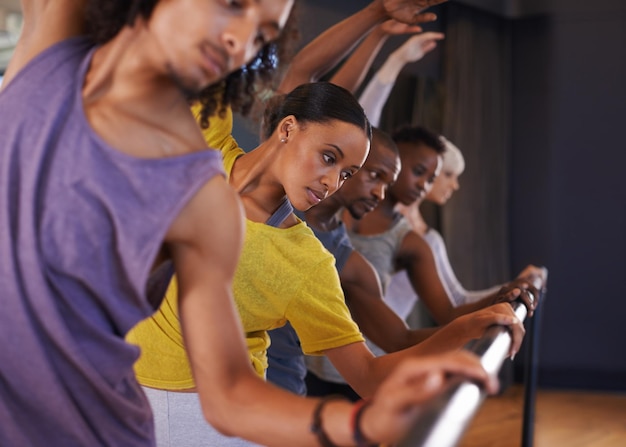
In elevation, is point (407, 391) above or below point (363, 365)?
above

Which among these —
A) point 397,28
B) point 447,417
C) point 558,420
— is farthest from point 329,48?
point 558,420

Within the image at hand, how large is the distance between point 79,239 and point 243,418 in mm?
287

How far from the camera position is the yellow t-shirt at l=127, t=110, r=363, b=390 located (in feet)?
5.65

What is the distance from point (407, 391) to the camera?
96cm

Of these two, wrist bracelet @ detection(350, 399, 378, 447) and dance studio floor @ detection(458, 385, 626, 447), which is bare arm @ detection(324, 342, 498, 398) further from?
dance studio floor @ detection(458, 385, 626, 447)

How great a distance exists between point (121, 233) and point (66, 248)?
63 millimetres

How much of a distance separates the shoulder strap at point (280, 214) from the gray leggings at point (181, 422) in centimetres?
37

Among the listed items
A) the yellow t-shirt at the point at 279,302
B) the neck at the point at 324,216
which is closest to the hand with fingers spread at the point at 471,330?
the yellow t-shirt at the point at 279,302

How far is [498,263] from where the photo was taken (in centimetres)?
705

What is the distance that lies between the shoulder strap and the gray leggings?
14.6 inches

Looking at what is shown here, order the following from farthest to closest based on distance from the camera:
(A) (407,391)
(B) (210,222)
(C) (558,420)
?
1. (C) (558,420)
2. (B) (210,222)
3. (A) (407,391)

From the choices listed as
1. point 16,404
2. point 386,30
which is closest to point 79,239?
point 16,404

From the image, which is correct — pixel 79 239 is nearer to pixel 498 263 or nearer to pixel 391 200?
pixel 391 200

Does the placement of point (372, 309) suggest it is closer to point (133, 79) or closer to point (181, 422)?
point (181, 422)
